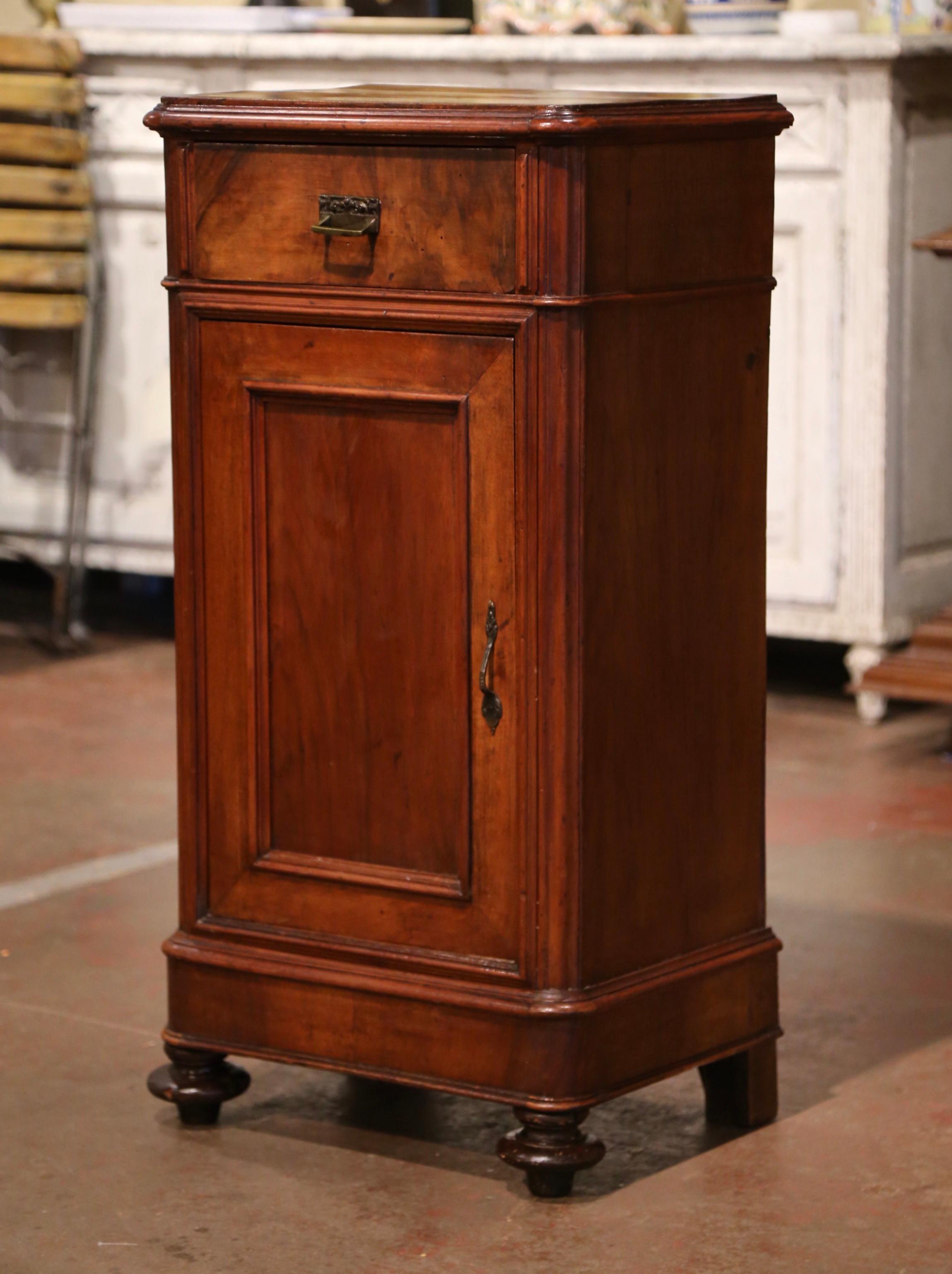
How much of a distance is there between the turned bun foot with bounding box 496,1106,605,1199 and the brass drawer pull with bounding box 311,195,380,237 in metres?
0.86

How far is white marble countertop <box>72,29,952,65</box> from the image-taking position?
4.04m

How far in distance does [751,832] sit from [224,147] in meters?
0.88

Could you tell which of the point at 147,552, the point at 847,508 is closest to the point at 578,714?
the point at 847,508

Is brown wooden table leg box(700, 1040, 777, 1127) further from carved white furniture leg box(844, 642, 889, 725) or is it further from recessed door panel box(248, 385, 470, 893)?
carved white furniture leg box(844, 642, 889, 725)

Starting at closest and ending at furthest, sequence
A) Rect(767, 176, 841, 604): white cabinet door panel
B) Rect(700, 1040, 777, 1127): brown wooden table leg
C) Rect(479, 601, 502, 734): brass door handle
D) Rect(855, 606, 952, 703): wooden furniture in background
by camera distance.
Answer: Rect(479, 601, 502, 734): brass door handle, Rect(700, 1040, 777, 1127): brown wooden table leg, Rect(855, 606, 952, 703): wooden furniture in background, Rect(767, 176, 841, 604): white cabinet door panel

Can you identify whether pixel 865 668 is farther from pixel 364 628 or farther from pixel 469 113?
pixel 469 113

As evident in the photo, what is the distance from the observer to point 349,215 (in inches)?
84.2

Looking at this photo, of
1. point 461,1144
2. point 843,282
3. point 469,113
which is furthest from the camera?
point 843,282

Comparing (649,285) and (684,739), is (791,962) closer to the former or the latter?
(684,739)

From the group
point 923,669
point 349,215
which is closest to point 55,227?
point 923,669

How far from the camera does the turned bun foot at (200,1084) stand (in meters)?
2.37

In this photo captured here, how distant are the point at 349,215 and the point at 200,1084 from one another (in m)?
0.92

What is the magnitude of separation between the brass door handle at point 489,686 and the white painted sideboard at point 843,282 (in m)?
2.16

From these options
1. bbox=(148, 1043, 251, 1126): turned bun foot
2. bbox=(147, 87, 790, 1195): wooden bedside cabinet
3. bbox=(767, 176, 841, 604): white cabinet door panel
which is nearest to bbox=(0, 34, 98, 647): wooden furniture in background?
bbox=(767, 176, 841, 604): white cabinet door panel
